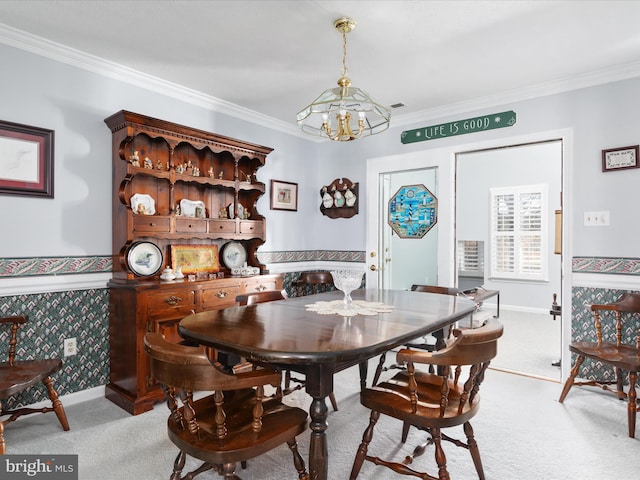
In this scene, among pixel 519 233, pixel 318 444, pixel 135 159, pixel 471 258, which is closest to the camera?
pixel 318 444

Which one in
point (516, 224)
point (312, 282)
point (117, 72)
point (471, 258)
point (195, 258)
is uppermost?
point (117, 72)

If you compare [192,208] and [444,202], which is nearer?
[192,208]

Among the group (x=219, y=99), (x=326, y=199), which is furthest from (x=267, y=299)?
(x=326, y=199)

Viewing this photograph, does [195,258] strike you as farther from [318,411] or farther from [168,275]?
[318,411]

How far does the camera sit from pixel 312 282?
4.56 meters

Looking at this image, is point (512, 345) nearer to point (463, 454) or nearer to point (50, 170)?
point (463, 454)

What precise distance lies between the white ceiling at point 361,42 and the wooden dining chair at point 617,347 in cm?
187

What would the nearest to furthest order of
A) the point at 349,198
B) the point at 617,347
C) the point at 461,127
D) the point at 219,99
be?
the point at 617,347 → the point at 219,99 → the point at 461,127 → the point at 349,198

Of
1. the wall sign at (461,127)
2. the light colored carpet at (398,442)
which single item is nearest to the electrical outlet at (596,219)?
the wall sign at (461,127)

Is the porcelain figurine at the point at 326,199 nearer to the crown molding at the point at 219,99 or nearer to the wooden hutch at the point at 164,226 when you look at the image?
the crown molding at the point at 219,99

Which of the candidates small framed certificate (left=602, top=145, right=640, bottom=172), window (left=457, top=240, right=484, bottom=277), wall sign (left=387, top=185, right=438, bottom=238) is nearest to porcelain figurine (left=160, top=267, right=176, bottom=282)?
wall sign (left=387, top=185, right=438, bottom=238)

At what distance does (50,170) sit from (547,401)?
13.4 ft

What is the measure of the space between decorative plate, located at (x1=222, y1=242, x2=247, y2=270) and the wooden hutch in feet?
0.08

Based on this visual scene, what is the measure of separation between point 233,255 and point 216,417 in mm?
2618
